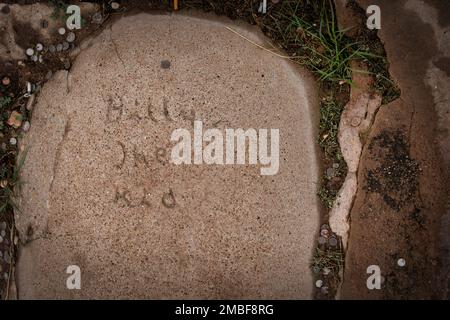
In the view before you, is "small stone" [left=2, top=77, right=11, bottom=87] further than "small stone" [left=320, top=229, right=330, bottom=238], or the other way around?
"small stone" [left=2, top=77, right=11, bottom=87]

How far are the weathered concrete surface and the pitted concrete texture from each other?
14.0 inches

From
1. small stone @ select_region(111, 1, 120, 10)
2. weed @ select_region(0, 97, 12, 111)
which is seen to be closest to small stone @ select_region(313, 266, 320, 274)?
small stone @ select_region(111, 1, 120, 10)

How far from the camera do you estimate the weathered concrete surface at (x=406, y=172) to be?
2605 mm

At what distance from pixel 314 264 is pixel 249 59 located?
1449mm

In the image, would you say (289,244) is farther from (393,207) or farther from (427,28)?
(427,28)

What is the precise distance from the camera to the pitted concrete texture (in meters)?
2.64

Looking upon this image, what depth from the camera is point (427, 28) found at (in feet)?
8.61

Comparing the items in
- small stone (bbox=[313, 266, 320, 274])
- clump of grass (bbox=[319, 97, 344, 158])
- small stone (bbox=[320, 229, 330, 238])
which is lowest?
small stone (bbox=[313, 266, 320, 274])

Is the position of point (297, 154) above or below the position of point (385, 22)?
below

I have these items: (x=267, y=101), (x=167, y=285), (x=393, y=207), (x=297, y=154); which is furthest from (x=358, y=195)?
(x=167, y=285)

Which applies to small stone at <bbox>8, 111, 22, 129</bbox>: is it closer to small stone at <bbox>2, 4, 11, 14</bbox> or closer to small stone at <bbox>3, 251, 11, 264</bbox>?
small stone at <bbox>2, 4, 11, 14</bbox>

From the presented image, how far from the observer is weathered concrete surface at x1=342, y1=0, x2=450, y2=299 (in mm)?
2605

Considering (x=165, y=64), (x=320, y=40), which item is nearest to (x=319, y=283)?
(x=320, y=40)

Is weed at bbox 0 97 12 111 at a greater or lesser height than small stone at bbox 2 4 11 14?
lesser
